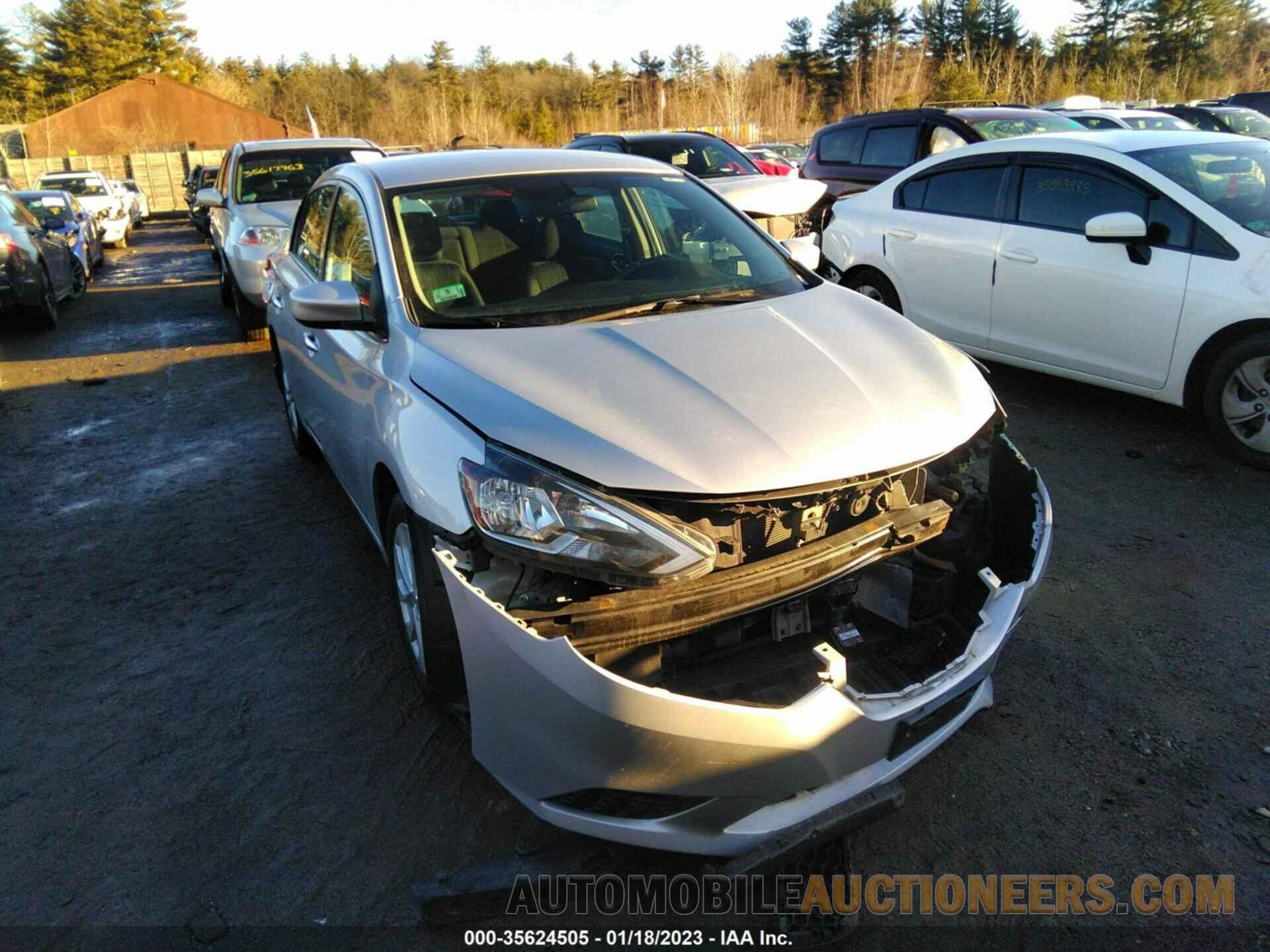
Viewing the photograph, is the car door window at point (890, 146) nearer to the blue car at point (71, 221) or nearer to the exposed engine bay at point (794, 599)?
the exposed engine bay at point (794, 599)

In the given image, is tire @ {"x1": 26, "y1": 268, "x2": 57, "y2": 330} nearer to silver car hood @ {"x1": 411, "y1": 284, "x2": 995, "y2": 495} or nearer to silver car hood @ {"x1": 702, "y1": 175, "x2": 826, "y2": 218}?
silver car hood @ {"x1": 702, "y1": 175, "x2": 826, "y2": 218}

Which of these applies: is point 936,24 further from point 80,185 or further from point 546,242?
point 546,242

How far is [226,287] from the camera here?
11.4 m

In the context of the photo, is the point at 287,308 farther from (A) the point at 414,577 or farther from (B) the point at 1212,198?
(B) the point at 1212,198

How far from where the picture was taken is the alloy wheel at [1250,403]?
4.75 meters

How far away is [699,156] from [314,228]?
311 inches

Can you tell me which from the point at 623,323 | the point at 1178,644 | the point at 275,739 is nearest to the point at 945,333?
the point at 1178,644

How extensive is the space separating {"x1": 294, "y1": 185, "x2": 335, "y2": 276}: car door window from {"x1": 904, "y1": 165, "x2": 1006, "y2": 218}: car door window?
13.7 ft

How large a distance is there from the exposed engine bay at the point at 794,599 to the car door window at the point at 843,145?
8825 mm

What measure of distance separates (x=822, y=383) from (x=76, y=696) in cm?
290

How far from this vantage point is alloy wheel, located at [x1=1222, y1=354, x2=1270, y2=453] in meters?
4.75

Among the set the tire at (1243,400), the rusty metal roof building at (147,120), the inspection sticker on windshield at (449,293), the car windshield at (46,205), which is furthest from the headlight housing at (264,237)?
the rusty metal roof building at (147,120)

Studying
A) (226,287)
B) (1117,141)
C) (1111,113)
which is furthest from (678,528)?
(1111,113)

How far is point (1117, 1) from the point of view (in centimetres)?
5784
